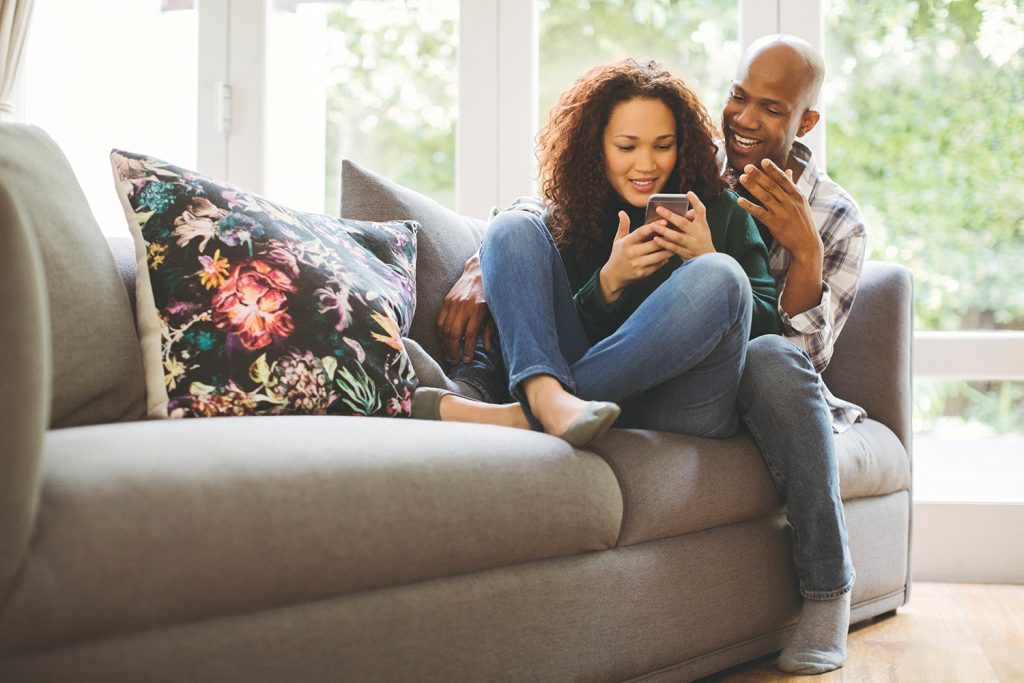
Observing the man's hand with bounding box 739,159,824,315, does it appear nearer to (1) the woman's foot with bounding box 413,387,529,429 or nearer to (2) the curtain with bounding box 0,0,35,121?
(1) the woman's foot with bounding box 413,387,529,429

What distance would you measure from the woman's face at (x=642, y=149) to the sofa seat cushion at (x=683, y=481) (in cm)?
53

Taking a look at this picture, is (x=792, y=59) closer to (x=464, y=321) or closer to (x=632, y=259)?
(x=632, y=259)

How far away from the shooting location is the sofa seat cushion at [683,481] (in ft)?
4.94

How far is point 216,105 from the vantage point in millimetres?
3098

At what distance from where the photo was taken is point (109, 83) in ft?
10.6

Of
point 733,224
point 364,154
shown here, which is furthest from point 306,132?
point 733,224

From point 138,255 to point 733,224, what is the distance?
1.07 meters

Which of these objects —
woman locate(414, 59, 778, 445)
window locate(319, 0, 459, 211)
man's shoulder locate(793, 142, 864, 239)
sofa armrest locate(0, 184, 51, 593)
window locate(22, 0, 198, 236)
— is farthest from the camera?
window locate(22, 0, 198, 236)

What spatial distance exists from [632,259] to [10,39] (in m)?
2.17

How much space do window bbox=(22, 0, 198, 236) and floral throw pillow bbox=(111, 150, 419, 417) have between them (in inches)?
64.5

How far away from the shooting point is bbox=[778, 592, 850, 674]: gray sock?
5.52 ft

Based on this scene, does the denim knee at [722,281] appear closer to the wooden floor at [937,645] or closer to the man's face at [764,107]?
the wooden floor at [937,645]

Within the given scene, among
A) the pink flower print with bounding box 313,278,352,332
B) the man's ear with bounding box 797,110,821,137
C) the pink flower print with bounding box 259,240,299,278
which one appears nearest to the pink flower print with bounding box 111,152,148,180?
the pink flower print with bounding box 259,240,299,278

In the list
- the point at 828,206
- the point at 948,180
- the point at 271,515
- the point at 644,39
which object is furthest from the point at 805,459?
the point at 644,39
